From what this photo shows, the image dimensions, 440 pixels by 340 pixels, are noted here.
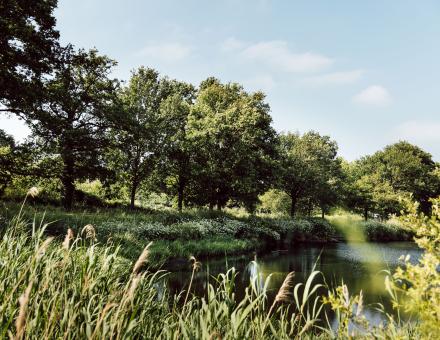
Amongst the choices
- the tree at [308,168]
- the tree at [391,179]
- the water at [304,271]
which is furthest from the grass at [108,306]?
the tree at [391,179]

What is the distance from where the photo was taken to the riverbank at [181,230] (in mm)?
13773

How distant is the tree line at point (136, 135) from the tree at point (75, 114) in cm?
7

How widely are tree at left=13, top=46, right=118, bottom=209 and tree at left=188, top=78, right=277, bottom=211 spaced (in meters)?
7.44

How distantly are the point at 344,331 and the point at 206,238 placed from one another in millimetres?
17332

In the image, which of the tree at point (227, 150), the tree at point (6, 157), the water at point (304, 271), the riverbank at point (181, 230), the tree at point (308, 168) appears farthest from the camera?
the tree at point (308, 168)

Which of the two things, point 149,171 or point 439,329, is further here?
point 149,171

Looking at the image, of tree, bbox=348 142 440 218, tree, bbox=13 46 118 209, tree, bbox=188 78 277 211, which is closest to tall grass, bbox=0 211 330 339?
tree, bbox=13 46 118 209

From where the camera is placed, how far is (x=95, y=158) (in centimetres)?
2027

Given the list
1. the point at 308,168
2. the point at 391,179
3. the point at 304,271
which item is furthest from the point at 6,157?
the point at 391,179

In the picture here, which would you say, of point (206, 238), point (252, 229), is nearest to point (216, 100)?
point (252, 229)

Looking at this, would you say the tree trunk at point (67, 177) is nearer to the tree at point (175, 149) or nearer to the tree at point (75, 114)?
the tree at point (75, 114)

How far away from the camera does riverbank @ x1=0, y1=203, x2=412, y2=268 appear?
13773 mm

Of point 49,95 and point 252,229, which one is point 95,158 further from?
point 252,229

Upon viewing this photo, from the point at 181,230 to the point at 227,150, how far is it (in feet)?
31.4
